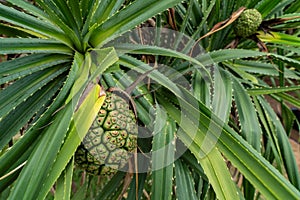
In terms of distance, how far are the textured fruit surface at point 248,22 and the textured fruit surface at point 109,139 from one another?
36cm

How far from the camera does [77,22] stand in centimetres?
61

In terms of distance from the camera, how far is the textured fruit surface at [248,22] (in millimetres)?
824

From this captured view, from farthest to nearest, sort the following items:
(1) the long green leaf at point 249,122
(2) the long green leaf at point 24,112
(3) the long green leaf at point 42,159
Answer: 1. (1) the long green leaf at point 249,122
2. (2) the long green leaf at point 24,112
3. (3) the long green leaf at point 42,159

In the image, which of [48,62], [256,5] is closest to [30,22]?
[48,62]

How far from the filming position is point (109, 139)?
1.84ft

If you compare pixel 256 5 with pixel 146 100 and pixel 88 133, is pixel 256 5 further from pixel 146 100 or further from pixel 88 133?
pixel 88 133

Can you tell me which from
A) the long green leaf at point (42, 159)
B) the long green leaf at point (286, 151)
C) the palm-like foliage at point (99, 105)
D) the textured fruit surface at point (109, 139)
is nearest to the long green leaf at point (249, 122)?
the palm-like foliage at point (99, 105)

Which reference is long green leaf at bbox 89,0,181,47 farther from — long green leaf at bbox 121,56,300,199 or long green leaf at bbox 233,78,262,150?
long green leaf at bbox 233,78,262,150

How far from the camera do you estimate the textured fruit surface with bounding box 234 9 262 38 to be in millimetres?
824

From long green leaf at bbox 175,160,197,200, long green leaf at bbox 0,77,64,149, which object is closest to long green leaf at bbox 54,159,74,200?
long green leaf at bbox 0,77,64,149

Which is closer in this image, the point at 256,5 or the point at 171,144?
the point at 171,144

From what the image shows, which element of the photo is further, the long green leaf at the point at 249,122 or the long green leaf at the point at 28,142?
the long green leaf at the point at 249,122

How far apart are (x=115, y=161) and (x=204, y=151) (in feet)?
0.41

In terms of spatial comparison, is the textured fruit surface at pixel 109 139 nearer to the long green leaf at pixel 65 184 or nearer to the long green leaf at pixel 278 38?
the long green leaf at pixel 65 184
